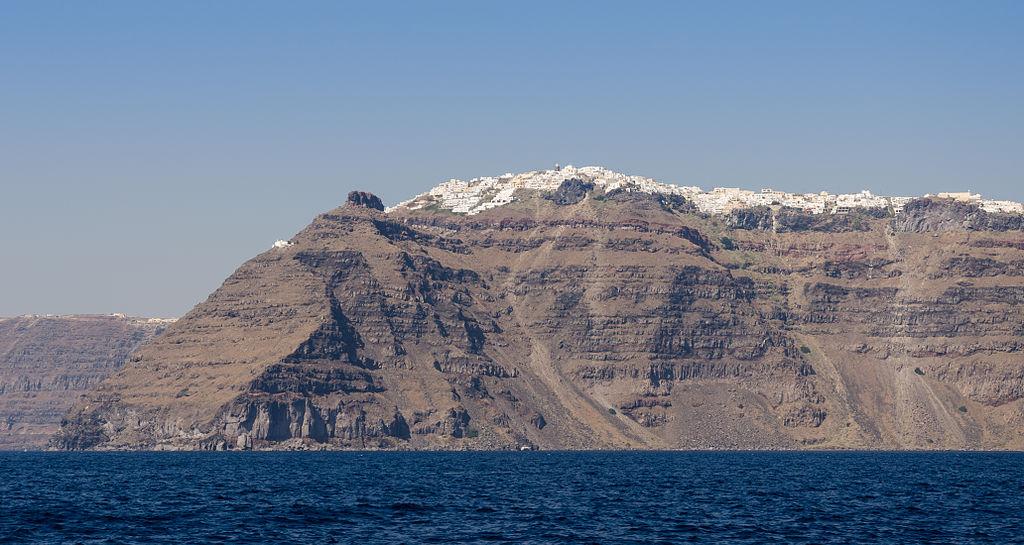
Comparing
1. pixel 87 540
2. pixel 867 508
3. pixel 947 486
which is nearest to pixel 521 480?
pixel 947 486

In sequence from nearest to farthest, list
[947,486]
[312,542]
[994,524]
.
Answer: [312,542]
[994,524]
[947,486]

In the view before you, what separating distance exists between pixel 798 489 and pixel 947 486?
68.3 feet

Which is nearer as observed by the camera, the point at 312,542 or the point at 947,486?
the point at 312,542

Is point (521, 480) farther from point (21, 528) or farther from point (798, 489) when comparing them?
point (21, 528)

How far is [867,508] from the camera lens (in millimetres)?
135125

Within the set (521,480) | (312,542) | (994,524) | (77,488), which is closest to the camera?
(312,542)

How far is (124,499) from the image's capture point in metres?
142

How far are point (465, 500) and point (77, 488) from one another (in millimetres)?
48398

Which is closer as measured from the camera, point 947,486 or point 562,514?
point 562,514

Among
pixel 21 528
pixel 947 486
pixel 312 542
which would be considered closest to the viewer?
pixel 312 542

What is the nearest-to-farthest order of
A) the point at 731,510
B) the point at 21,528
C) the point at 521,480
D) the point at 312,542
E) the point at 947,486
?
1. the point at 312,542
2. the point at 21,528
3. the point at 731,510
4. the point at 947,486
5. the point at 521,480

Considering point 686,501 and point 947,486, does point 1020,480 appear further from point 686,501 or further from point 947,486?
point 686,501

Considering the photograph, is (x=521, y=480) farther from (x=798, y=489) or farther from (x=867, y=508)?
(x=867, y=508)

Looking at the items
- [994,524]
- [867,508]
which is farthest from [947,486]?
[994,524]
